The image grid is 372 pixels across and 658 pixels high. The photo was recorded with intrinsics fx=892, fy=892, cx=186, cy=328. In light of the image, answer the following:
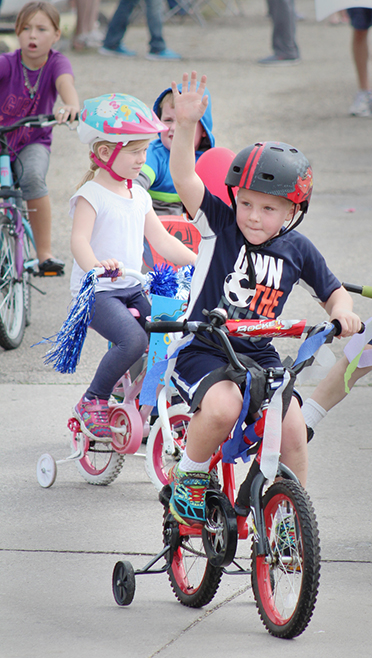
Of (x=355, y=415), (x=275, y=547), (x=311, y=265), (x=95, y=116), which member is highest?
(x=95, y=116)

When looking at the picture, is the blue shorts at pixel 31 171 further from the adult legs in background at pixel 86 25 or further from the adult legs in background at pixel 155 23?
the adult legs in background at pixel 86 25

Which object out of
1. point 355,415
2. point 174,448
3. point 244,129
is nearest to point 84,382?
point 355,415

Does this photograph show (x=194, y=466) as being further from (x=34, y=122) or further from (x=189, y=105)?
(x=34, y=122)

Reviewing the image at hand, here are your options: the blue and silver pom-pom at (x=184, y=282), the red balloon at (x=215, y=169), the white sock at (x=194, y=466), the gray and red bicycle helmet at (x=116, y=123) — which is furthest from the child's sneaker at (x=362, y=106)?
the white sock at (x=194, y=466)

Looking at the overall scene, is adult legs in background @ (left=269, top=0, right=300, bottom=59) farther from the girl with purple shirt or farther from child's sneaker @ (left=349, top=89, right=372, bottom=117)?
the girl with purple shirt

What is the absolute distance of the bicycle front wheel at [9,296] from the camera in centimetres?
602

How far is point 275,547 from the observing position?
9.18 feet

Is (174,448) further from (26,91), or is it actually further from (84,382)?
(26,91)

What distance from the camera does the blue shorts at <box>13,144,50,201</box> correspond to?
623 cm

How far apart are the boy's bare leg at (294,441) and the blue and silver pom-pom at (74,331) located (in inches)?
47.1

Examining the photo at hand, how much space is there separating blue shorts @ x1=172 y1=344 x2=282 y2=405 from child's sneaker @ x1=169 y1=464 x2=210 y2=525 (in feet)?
0.85

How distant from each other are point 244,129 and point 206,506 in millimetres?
9763

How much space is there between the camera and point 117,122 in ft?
13.3

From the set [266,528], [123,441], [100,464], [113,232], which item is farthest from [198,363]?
[100,464]
